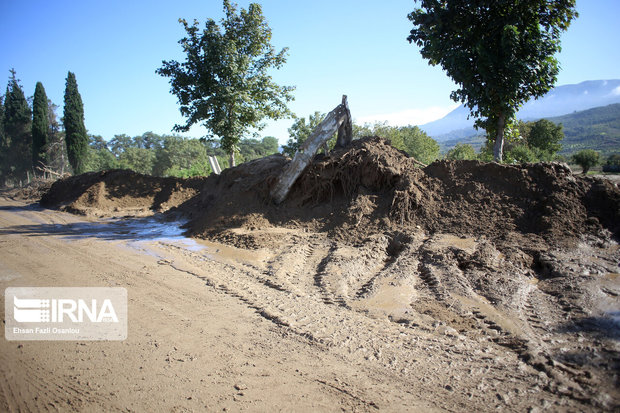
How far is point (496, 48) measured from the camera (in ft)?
28.8

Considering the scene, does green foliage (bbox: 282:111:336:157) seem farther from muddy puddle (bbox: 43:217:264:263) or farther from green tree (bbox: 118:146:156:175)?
green tree (bbox: 118:146:156:175)

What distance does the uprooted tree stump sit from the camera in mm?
9328

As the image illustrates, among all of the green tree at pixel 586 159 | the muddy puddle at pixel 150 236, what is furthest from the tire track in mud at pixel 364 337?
the green tree at pixel 586 159

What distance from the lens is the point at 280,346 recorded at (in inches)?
141

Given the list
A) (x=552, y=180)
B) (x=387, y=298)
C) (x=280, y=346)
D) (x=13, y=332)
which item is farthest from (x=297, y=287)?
(x=552, y=180)

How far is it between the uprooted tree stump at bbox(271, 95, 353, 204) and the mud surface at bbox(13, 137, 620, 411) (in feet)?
1.04

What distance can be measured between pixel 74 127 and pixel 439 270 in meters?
36.2

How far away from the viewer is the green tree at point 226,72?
1286 cm

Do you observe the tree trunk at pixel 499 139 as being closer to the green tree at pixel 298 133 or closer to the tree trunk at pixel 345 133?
the tree trunk at pixel 345 133

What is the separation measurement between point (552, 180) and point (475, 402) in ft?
20.5

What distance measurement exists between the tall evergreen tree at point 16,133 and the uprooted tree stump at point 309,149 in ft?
136

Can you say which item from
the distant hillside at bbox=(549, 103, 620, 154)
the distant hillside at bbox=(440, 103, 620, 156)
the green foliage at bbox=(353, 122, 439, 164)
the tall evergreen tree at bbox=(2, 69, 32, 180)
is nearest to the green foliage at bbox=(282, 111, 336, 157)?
the green foliage at bbox=(353, 122, 439, 164)

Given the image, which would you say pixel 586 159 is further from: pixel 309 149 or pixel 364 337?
pixel 364 337

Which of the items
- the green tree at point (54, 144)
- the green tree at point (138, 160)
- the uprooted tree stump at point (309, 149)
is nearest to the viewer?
the uprooted tree stump at point (309, 149)
